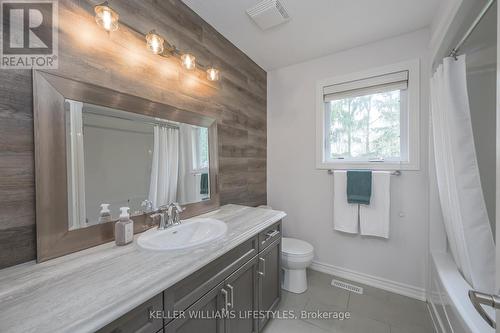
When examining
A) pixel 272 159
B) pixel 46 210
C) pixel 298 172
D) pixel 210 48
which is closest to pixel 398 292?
pixel 298 172

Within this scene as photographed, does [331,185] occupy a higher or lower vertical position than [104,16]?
lower

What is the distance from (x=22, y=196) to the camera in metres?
0.81

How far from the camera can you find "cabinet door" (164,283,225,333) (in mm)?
826

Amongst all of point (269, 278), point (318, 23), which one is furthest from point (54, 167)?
point (318, 23)

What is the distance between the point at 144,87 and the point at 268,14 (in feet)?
3.72

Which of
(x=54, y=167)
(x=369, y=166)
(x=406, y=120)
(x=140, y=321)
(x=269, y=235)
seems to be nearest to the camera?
(x=140, y=321)

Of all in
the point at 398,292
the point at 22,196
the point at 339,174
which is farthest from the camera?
the point at 339,174

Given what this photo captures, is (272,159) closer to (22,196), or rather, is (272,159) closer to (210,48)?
(210,48)

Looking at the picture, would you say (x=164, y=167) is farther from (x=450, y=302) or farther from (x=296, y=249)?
(x=450, y=302)

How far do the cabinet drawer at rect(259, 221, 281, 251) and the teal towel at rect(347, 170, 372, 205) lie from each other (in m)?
0.86

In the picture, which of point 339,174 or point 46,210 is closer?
point 46,210

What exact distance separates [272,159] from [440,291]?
6.00 ft

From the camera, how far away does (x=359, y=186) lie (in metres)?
1.96

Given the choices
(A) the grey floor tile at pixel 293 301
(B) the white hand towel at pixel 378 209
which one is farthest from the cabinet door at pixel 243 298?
(B) the white hand towel at pixel 378 209
